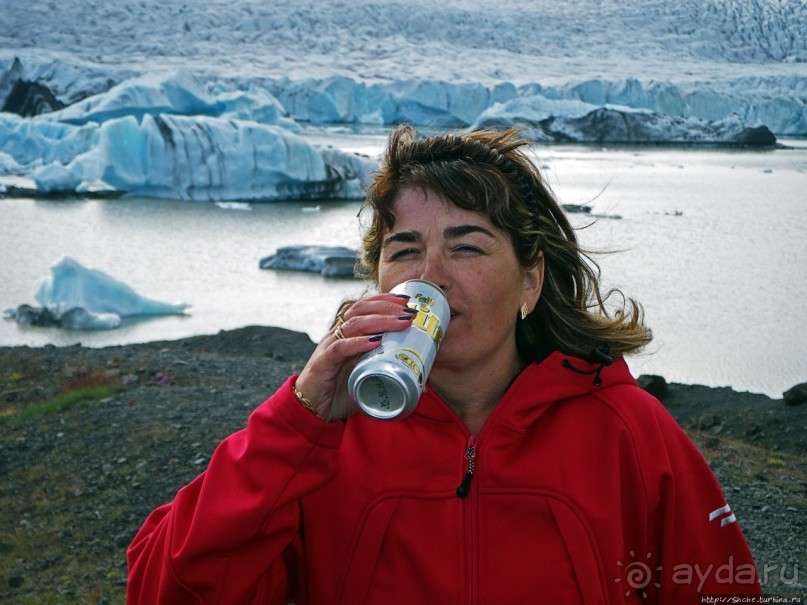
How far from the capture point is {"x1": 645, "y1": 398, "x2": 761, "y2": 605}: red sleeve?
4.75 ft

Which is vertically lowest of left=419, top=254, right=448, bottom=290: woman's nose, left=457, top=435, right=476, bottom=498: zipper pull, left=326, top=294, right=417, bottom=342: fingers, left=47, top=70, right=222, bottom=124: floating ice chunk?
left=47, top=70, right=222, bottom=124: floating ice chunk

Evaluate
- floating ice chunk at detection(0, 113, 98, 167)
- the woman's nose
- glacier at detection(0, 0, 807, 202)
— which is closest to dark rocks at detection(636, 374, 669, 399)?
glacier at detection(0, 0, 807, 202)

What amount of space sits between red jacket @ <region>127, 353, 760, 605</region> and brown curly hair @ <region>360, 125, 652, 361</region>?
19cm

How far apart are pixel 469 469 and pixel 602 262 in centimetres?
1065

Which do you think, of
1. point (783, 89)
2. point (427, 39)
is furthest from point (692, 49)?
point (783, 89)

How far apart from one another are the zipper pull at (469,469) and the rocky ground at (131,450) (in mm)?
1820

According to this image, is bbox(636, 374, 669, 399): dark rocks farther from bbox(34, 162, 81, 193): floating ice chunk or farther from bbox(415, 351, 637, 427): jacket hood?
bbox(34, 162, 81, 193): floating ice chunk

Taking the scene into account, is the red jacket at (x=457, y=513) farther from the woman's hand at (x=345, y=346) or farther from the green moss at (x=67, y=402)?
the green moss at (x=67, y=402)

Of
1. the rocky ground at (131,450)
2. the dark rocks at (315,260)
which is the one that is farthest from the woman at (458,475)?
the dark rocks at (315,260)

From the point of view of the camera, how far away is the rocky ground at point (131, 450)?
3.26 m

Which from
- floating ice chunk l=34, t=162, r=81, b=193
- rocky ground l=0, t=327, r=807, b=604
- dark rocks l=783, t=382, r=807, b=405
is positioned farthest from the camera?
floating ice chunk l=34, t=162, r=81, b=193

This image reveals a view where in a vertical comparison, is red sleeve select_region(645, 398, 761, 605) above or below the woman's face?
below

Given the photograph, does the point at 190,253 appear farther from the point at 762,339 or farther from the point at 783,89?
the point at 783,89

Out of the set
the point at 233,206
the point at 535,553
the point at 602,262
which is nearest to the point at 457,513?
the point at 535,553
